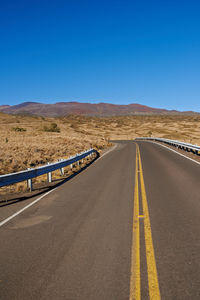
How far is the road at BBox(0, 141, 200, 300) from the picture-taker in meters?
3.82

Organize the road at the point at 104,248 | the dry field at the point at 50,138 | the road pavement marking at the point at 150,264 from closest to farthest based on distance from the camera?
the road pavement marking at the point at 150,264
the road at the point at 104,248
the dry field at the point at 50,138

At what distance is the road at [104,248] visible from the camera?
3.82m

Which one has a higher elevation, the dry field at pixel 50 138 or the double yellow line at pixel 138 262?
the dry field at pixel 50 138

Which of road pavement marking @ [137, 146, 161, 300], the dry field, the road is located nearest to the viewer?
road pavement marking @ [137, 146, 161, 300]

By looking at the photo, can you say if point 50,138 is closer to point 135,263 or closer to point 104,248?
point 104,248

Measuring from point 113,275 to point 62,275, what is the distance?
79 cm

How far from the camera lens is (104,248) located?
203 inches

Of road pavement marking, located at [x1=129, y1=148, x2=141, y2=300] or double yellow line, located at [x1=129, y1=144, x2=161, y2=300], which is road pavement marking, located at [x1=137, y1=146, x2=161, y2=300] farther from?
road pavement marking, located at [x1=129, y1=148, x2=141, y2=300]

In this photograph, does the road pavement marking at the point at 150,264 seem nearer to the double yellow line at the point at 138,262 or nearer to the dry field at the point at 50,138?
the double yellow line at the point at 138,262

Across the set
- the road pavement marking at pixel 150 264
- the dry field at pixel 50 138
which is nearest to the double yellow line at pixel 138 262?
the road pavement marking at pixel 150 264

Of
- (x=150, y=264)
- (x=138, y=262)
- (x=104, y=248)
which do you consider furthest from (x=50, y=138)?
(x=150, y=264)

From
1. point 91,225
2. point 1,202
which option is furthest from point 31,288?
point 1,202

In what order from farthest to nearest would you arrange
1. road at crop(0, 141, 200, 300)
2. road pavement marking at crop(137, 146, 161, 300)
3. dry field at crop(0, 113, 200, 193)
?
1. dry field at crop(0, 113, 200, 193)
2. road at crop(0, 141, 200, 300)
3. road pavement marking at crop(137, 146, 161, 300)

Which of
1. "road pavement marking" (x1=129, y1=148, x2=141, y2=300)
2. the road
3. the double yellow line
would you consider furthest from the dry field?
"road pavement marking" (x1=129, y1=148, x2=141, y2=300)
